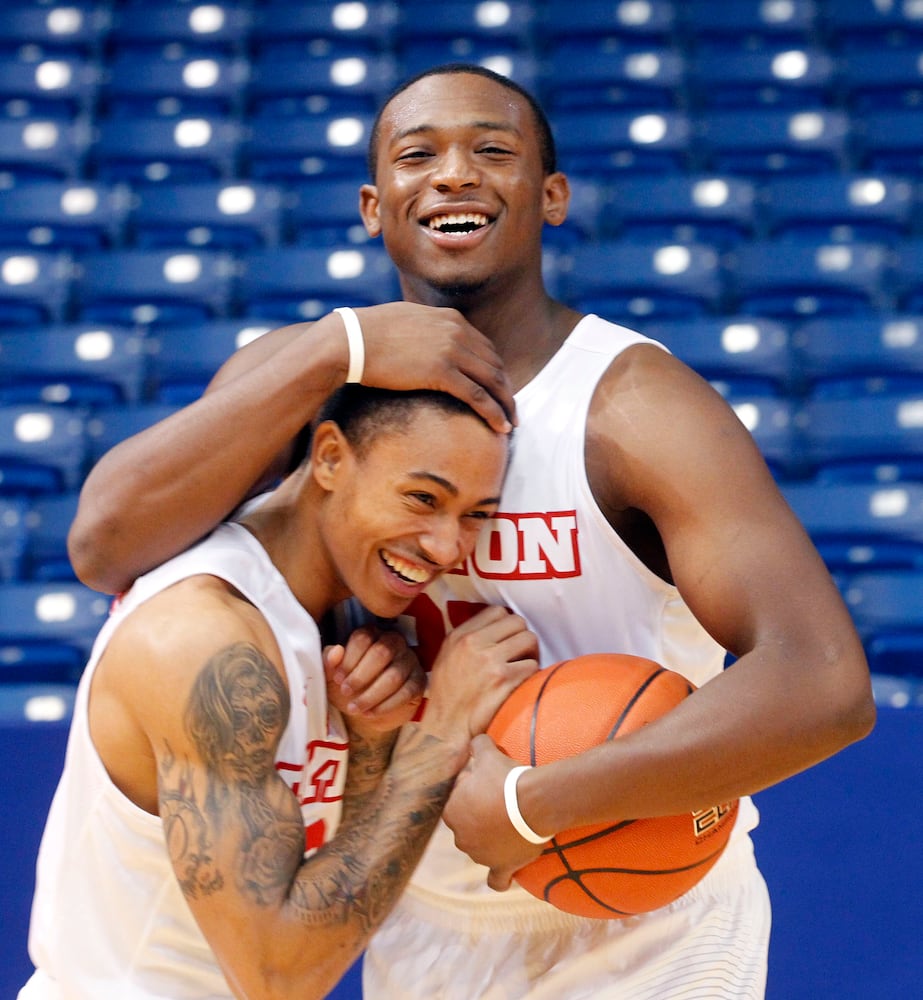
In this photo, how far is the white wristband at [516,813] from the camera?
78.6 inches

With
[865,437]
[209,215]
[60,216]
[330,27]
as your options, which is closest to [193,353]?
[209,215]

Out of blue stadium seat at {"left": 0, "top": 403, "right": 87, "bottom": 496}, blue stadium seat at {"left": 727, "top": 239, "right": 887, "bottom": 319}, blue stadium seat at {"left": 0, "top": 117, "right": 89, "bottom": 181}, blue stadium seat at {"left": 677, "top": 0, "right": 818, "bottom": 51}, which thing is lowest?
blue stadium seat at {"left": 0, "top": 403, "right": 87, "bottom": 496}

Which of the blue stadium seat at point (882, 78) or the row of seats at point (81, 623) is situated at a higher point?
the blue stadium seat at point (882, 78)

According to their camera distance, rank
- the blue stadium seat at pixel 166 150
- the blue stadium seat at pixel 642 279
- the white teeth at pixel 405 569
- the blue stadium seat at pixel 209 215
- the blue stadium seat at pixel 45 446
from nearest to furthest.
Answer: the white teeth at pixel 405 569 < the blue stadium seat at pixel 45 446 < the blue stadium seat at pixel 642 279 < the blue stadium seat at pixel 209 215 < the blue stadium seat at pixel 166 150

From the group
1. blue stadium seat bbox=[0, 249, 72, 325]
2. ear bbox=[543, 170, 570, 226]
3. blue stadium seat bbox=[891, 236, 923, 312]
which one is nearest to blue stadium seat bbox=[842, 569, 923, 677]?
blue stadium seat bbox=[891, 236, 923, 312]

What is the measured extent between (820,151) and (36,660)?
3916mm

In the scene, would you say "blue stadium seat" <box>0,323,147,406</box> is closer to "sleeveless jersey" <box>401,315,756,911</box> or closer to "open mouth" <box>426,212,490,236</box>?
"open mouth" <box>426,212,490,236</box>

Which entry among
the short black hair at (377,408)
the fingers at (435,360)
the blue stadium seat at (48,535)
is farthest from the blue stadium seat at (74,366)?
the fingers at (435,360)

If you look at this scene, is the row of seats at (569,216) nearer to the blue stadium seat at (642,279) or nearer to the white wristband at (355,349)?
the blue stadium seat at (642,279)

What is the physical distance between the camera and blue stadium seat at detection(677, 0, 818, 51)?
21.7 feet

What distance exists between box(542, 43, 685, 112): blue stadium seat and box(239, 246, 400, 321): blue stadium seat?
1.53 m

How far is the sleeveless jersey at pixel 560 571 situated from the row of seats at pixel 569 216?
3297 mm

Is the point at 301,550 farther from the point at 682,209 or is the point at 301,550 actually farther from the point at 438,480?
the point at 682,209

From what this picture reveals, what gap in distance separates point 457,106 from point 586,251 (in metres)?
2.76
